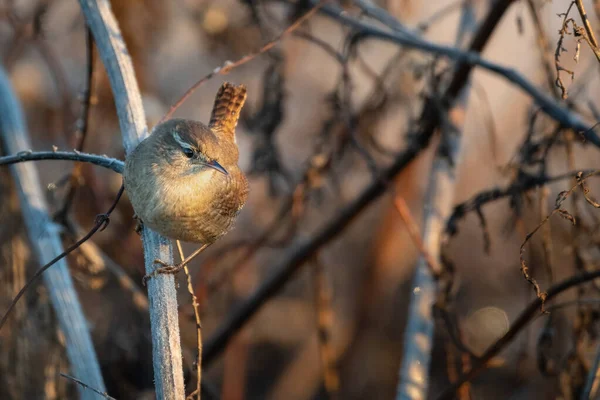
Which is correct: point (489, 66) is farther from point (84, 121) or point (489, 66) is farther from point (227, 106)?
point (84, 121)

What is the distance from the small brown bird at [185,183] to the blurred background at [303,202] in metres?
A: 0.60

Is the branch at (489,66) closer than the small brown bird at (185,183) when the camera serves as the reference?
No

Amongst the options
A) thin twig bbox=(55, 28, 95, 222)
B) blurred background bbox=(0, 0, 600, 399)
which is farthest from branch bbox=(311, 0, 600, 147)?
thin twig bbox=(55, 28, 95, 222)

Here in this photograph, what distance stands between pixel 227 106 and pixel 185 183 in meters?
0.57

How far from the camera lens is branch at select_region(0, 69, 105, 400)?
244 centimetres

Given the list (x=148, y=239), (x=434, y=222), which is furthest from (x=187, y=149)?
(x=434, y=222)

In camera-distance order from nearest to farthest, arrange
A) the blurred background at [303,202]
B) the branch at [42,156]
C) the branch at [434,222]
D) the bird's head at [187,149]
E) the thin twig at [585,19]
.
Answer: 1. the thin twig at [585,19]
2. the branch at [42,156]
3. the bird's head at [187,149]
4. the branch at [434,222]
5. the blurred background at [303,202]

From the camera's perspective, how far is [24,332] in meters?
2.85

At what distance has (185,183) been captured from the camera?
2.28 meters

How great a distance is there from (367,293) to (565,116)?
123 inches

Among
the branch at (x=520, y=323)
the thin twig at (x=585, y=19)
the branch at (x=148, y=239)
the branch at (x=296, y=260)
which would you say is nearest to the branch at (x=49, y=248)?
the branch at (x=148, y=239)

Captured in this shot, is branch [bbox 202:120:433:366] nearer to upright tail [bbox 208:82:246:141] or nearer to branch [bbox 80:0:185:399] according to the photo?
upright tail [bbox 208:82:246:141]

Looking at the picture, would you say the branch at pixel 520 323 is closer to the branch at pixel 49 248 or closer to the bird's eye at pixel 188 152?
the bird's eye at pixel 188 152

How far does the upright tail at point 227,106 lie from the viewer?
273 centimetres
